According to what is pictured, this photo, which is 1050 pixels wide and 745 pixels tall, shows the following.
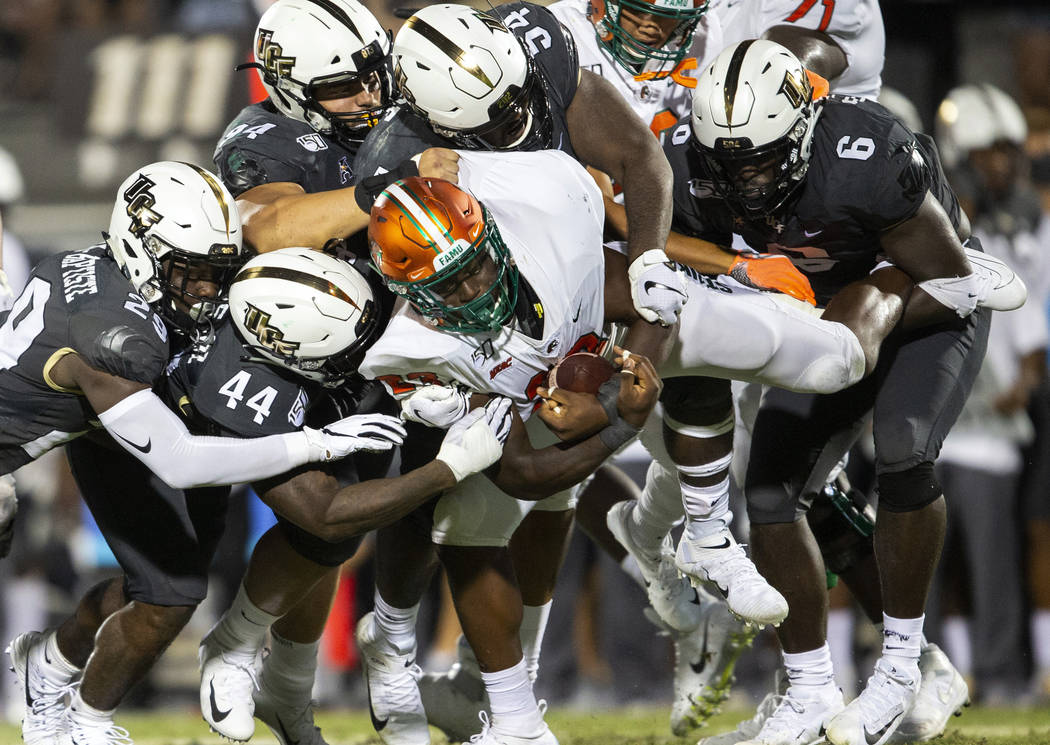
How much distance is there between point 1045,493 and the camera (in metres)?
6.66

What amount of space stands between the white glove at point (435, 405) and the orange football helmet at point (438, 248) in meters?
0.19

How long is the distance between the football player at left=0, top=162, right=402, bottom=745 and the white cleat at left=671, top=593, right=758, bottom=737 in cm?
181

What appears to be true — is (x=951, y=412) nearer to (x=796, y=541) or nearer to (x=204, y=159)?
(x=796, y=541)

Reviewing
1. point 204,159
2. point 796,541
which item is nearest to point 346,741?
point 796,541

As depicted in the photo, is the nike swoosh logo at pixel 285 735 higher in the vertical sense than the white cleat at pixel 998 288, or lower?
lower

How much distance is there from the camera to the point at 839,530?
485cm

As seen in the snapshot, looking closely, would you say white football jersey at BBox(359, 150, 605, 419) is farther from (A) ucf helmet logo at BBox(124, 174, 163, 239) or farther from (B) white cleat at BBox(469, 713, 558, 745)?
(B) white cleat at BBox(469, 713, 558, 745)

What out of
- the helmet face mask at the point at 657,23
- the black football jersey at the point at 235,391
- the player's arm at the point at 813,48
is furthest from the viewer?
the player's arm at the point at 813,48

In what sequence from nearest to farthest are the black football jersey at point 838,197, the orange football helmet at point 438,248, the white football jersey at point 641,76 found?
the orange football helmet at point 438,248
the black football jersey at point 838,197
the white football jersey at point 641,76

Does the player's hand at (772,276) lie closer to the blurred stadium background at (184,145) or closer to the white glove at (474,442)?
the white glove at (474,442)

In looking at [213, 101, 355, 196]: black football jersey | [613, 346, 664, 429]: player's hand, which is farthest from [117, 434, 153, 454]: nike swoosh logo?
[613, 346, 664, 429]: player's hand

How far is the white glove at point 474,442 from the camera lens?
12.2ft

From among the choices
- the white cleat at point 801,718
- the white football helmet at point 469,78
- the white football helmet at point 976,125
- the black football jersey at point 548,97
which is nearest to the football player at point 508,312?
the white football helmet at point 469,78

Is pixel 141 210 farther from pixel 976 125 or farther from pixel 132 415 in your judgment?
pixel 976 125
